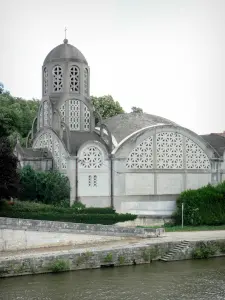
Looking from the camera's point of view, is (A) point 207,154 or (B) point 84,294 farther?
(A) point 207,154

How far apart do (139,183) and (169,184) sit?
2.69m

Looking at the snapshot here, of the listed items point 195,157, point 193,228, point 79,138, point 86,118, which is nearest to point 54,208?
point 79,138

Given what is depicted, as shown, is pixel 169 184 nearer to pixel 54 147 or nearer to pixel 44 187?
pixel 54 147

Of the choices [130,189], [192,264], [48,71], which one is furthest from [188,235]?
[48,71]

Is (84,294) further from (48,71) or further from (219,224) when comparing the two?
(48,71)

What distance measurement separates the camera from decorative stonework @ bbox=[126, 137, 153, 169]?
137ft

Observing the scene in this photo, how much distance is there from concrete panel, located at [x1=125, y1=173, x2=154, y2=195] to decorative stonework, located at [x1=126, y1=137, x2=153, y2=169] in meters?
0.67

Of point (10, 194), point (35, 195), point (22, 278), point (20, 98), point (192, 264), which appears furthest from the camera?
point (20, 98)

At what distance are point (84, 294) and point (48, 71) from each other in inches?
925

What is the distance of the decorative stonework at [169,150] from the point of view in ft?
140

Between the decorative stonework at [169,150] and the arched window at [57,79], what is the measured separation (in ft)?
28.0

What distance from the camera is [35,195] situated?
1551 inches

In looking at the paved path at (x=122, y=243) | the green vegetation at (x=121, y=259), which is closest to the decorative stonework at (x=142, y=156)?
the paved path at (x=122, y=243)

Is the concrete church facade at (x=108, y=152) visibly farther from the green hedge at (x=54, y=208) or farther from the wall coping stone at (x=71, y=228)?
the wall coping stone at (x=71, y=228)
